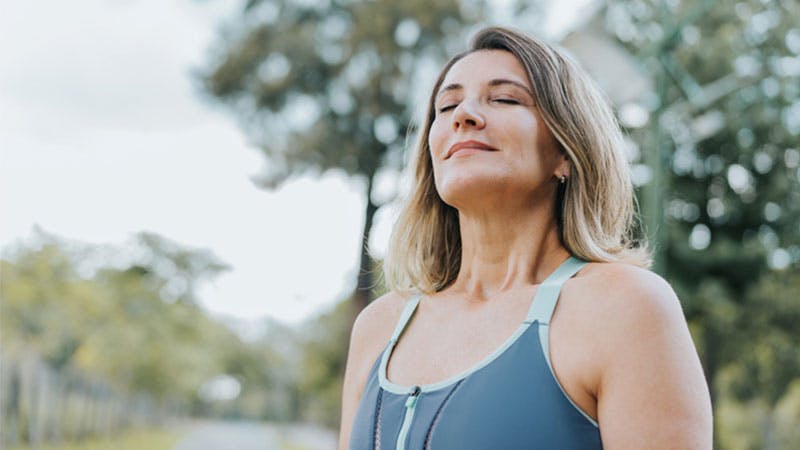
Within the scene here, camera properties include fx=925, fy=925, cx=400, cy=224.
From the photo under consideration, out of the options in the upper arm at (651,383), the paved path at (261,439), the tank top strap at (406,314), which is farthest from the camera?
the paved path at (261,439)

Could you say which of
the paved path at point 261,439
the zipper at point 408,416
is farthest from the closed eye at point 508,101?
the paved path at point 261,439

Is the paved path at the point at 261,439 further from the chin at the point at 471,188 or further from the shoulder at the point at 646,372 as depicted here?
the shoulder at the point at 646,372

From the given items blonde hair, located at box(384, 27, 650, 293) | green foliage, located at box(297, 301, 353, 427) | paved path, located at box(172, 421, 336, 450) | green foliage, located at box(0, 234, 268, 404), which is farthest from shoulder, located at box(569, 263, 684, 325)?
green foliage, located at box(297, 301, 353, 427)

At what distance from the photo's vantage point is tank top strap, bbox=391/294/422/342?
1.60 m

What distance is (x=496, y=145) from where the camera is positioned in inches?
58.3

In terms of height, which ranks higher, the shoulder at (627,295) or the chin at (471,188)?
the chin at (471,188)

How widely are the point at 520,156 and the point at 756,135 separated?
48.5 feet

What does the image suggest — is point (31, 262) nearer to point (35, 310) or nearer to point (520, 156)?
point (35, 310)

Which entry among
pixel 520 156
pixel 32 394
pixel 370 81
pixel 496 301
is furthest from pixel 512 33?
pixel 32 394

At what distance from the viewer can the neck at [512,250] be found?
152 cm

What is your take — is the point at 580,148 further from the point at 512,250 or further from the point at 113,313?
the point at 113,313

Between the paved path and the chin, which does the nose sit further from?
the paved path

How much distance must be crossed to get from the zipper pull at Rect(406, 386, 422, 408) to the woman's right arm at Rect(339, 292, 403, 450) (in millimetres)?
232

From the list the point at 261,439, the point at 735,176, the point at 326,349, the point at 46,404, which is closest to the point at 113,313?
the point at 46,404
